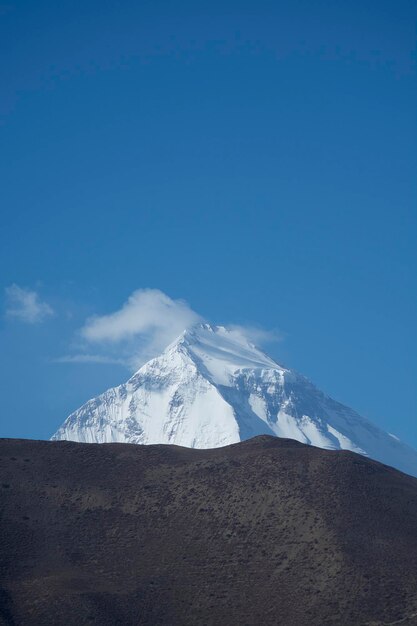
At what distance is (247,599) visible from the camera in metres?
88.4

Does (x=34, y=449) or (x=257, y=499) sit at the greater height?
(x=34, y=449)

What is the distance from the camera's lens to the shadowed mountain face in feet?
285

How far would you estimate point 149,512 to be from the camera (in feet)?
332

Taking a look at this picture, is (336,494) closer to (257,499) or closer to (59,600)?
(257,499)

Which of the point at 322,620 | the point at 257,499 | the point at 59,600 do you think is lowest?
the point at 322,620

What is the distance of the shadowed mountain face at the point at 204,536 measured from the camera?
3420 inches

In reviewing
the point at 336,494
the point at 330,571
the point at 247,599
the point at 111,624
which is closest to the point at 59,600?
the point at 111,624

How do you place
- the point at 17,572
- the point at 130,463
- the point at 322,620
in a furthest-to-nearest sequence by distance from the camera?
the point at 130,463 < the point at 17,572 < the point at 322,620

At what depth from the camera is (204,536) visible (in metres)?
97.0

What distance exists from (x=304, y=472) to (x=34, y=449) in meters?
25.3

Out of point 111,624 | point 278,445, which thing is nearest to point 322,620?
point 111,624

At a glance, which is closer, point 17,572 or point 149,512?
point 17,572

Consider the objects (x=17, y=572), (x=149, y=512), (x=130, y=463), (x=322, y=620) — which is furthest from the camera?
(x=130, y=463)

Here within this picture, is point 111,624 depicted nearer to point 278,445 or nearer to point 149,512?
point 149,512
